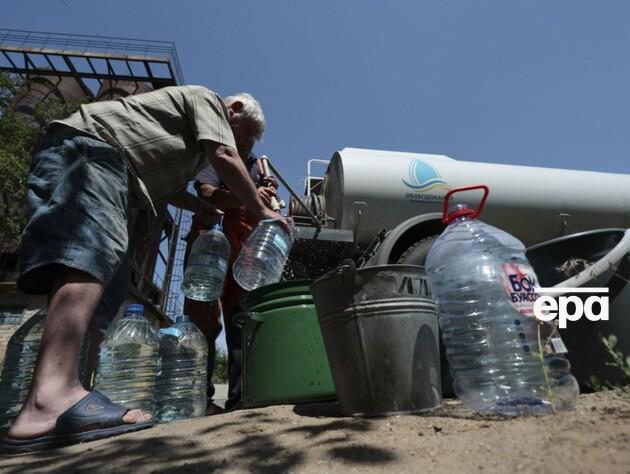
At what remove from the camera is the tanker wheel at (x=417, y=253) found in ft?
10.7

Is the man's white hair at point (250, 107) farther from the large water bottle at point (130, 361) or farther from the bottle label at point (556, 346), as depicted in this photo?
the bottle label at point (556, 346)

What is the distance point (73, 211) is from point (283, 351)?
132cm

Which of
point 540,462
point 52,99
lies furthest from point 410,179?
point 52,99

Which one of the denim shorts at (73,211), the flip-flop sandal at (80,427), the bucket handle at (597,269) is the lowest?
the flip-flop sandal at (80,427)

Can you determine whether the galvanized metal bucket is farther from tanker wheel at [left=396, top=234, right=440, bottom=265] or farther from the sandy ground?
tanker wheel at [left=396, top=234, right=440, bottom=265]

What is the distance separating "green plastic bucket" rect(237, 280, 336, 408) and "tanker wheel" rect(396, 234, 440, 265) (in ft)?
3.43

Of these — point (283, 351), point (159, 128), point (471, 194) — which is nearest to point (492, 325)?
point (283, 351)

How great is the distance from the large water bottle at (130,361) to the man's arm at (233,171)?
1.07 m

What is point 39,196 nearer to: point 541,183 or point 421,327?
point 421,327

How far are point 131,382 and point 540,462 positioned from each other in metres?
2.54

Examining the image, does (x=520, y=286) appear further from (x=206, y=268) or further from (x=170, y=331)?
(x=206, y=268)

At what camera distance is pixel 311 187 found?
5.23 m

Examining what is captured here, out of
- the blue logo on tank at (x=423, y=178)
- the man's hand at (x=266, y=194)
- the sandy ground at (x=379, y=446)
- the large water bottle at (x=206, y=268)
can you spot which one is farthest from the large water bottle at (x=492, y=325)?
the blue logo on tank at (x=423, y=178)

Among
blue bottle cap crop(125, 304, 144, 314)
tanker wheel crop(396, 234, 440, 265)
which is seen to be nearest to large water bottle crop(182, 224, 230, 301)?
blue bottle cap crop(125, 304, 144, 314)
